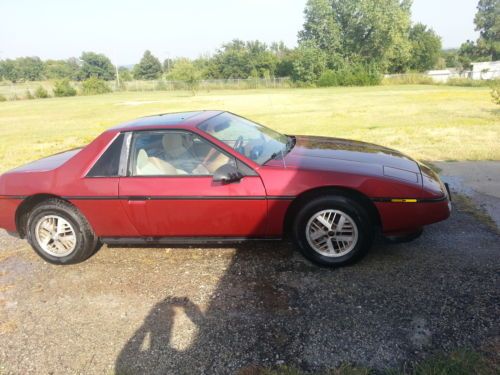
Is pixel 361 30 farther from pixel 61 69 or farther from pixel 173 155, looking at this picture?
pixel 61 69

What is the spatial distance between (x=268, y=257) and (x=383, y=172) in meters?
1.35

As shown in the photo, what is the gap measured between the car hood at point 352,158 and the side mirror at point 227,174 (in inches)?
19.2

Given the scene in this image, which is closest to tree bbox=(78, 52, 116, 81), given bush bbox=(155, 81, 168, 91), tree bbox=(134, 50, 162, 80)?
tree bbox=(134, 50, 162, 80)

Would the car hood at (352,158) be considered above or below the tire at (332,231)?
above

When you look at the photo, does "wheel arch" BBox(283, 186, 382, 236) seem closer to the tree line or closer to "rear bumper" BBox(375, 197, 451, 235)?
"rear bumper" BBox(375, 197, 451, 235)

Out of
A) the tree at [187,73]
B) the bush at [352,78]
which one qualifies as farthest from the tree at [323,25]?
the tree at [187,73]

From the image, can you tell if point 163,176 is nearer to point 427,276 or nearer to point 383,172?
point 383,172

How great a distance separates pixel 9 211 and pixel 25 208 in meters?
0.16

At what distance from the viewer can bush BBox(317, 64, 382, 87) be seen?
Result: 47.6 metres

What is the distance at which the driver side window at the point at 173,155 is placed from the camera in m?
3.72

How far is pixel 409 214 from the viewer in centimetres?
343

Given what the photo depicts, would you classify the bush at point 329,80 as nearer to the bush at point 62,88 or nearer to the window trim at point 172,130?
the bush at point 62,88

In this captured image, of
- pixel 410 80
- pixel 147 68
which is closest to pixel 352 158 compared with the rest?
pixel 410 80

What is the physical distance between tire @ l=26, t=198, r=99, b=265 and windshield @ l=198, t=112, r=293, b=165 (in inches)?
60.9
